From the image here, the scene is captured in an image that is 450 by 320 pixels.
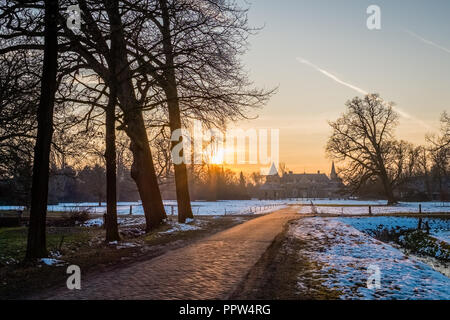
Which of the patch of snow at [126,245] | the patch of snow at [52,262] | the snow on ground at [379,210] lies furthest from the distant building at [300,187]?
the patch of snow at [52,262]

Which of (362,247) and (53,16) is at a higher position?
(53,16)

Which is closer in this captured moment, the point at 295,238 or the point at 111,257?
the point at 111,257

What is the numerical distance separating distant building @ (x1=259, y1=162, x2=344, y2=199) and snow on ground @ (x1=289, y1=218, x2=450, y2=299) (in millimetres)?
99005

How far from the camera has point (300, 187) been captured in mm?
123812

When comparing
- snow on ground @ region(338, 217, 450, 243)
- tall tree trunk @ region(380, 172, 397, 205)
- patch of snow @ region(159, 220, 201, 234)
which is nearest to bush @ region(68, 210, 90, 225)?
patch of snow @ region(159, 220, 201, 234)

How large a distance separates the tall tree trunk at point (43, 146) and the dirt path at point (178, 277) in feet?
8.52

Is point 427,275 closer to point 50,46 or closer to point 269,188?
point 50,46

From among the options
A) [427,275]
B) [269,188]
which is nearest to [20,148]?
[427,275]

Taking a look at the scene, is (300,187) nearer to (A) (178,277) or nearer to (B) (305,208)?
(B) (305,208)

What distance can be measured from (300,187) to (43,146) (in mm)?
119432

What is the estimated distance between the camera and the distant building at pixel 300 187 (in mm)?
117438

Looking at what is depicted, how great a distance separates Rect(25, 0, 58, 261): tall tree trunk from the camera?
9.07 meters
